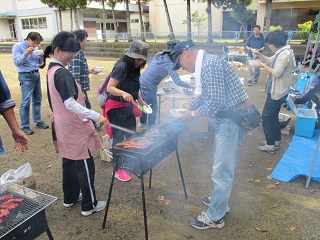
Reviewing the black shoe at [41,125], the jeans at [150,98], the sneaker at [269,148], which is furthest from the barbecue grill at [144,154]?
the black shoe at [41,125]

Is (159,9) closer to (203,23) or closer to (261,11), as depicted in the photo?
(203,23)

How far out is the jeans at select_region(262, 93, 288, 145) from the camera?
444cm

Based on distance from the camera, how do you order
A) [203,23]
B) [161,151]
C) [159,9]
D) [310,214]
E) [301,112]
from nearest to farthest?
[161,151], [310,214], [301,112], [203,23], [159,9]

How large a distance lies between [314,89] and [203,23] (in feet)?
91.1

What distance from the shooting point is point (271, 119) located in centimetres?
453

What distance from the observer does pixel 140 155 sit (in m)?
2.40

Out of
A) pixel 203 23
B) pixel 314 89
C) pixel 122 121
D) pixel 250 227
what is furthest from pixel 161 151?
pixel 203 23

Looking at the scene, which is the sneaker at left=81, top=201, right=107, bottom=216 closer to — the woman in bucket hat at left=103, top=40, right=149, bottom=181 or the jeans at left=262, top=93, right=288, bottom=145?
the woman in bucket hat at left=103, top=40, right=149, bottom=181

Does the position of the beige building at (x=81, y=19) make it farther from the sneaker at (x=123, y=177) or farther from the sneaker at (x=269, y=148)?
the sneaker at (x=123, y=177)

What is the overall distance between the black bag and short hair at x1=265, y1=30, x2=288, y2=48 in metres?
2.22

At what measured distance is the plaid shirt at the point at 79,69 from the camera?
4508 mm

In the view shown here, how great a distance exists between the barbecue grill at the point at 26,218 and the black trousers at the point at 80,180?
2.00ft

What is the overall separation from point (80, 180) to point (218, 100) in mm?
1754

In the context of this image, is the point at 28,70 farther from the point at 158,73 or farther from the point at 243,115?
the point at 243,115
